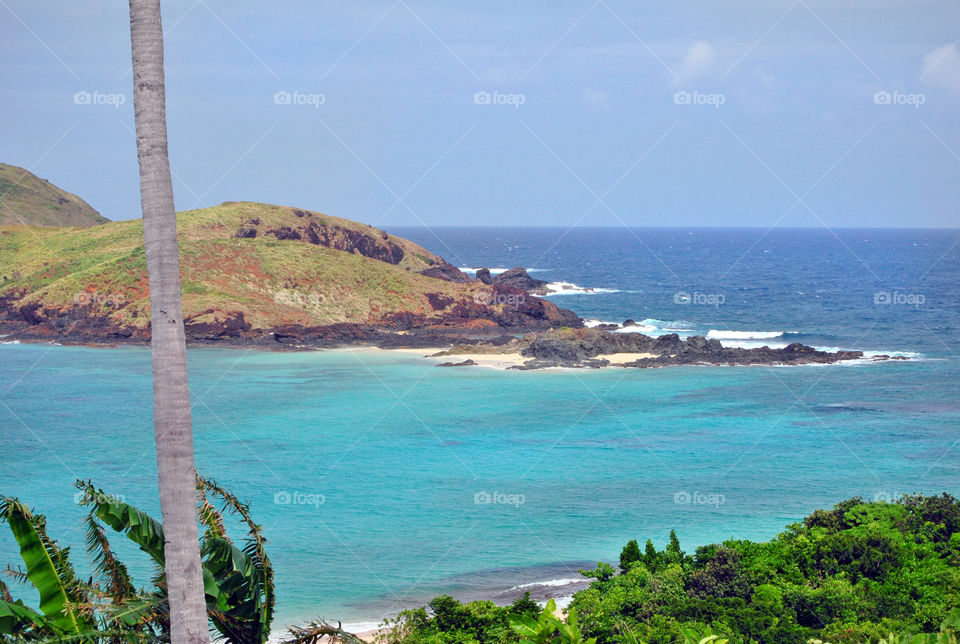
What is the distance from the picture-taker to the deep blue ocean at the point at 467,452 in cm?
2450

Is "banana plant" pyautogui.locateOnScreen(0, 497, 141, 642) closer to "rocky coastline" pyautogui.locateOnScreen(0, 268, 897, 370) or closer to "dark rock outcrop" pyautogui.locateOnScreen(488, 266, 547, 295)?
"rocky coastline" pyautogui.locateOnScreen(0, 268, 897, 370)

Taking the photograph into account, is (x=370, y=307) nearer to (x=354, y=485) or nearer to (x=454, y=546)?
(x=354, y=485)

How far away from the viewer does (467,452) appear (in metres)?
35.7

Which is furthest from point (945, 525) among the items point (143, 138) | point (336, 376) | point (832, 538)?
point (336, 376)

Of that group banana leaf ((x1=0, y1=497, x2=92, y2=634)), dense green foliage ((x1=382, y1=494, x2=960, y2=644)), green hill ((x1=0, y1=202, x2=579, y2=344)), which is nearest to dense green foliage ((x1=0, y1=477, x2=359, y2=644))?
banana leaf ((x1=0, y1=497, x2=92, y2=634))

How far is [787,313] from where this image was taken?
293ft

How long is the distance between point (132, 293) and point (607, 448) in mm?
46894

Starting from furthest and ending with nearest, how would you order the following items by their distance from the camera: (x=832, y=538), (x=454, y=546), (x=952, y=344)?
(x=952, y=344)
(x=454, y=546)
(x=832, y=538)

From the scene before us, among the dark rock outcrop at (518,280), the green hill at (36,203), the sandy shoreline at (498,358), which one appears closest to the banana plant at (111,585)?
the sandy shoreline at (498,358)

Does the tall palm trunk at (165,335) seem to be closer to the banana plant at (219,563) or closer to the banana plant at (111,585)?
the banana plant at (111,585)

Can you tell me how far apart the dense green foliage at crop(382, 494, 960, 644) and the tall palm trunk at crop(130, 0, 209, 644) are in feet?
21.1

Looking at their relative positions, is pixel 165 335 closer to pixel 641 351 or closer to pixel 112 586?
pixel 112 586

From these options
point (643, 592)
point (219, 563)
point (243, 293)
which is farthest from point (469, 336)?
point (219, 563)

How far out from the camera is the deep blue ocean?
2450cm
